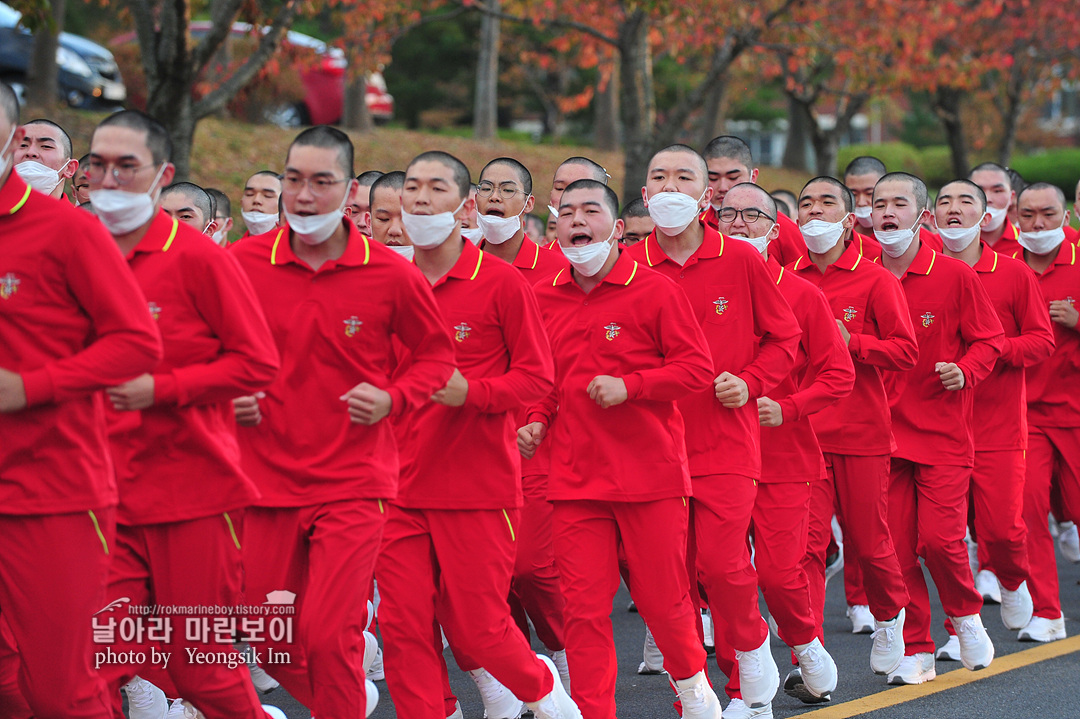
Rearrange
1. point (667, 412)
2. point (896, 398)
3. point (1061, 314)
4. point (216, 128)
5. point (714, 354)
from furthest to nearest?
1. point (216, 128)
2. point (1061, 314)
3. point (896, 398)
4. point (714, 354)
5. point (667, 412)

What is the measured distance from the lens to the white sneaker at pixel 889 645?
24.1 feet

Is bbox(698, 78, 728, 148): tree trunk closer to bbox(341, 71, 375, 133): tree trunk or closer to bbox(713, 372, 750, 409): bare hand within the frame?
bbox(341, 71, 375, 133): tree trunk

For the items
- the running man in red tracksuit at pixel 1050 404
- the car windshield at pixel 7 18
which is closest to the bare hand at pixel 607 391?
the running man in red tracksuit at pixel 1050 404

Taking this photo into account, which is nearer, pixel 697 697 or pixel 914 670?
pixel 697 697

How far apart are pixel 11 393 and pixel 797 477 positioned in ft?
12.8

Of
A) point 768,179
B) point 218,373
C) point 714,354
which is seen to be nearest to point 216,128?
point 768,179

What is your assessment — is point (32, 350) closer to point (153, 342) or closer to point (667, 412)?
point (153, 342)

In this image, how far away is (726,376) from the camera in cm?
627

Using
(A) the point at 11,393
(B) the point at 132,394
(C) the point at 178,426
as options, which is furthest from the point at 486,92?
(A) the point at 11,393

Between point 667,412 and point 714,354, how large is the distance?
603 millimetres

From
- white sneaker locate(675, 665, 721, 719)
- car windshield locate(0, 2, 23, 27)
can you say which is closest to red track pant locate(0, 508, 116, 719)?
white sneaker locate(675, 665, 721, 719)

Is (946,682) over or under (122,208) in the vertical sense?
under

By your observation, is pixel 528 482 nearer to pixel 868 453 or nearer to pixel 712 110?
pixel 868 453

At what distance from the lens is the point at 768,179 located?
28.4 m
